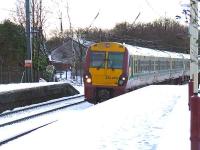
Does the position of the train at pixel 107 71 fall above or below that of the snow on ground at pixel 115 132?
above

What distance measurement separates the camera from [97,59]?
2411 centimetres

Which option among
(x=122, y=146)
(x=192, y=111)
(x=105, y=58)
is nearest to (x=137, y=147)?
(x=122, y=146)

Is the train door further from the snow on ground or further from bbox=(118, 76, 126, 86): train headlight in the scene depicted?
the snow on ground

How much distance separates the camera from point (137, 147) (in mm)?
8781

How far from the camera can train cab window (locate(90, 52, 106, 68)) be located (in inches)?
943

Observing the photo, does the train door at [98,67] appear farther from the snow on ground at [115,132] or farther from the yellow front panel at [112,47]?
the snow on ground at [115,132]

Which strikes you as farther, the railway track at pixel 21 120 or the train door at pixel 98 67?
the train door at pixel 98 67

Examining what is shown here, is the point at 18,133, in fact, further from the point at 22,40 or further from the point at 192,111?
the point at 22,40

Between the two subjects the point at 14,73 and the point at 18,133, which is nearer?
the point at 18,133

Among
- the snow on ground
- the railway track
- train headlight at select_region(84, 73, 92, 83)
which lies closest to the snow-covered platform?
the railway track

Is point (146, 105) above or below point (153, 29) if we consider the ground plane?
below

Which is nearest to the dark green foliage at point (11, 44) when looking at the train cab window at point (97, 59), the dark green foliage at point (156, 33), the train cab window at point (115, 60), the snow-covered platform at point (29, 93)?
the snow-covered platform at point (29, 93)

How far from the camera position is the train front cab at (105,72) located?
23.7 m

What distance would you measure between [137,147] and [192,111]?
200 cm
